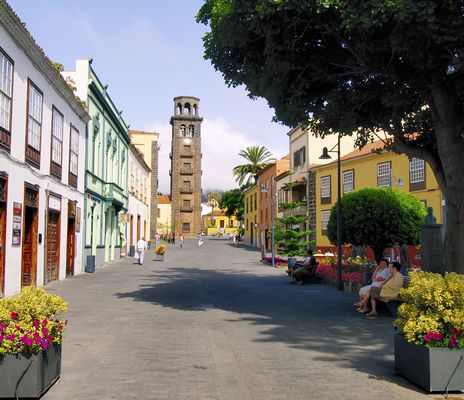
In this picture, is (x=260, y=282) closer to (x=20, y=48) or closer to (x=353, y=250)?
(x=20, y=48)

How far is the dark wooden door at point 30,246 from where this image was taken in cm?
1590

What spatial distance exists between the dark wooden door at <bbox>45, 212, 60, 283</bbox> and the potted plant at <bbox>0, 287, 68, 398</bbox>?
13.0 metres

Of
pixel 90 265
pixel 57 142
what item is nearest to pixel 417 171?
pixel 90 265

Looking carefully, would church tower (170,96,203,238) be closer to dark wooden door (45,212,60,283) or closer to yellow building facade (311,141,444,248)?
yellow building facade (311,141,444,248)

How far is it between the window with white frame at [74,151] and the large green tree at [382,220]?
11.3 meters

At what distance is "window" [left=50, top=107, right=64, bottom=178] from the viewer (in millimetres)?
18130

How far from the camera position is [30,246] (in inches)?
639

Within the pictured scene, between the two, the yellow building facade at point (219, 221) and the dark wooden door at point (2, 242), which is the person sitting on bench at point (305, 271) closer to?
the dark wooden door at point (2, 242)

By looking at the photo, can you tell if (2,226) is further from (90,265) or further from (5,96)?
(90,265)

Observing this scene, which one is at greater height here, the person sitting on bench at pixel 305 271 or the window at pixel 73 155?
the window at pixel 73 155

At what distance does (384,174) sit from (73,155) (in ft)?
73.1

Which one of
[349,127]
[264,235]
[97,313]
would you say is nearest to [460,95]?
[349,127]

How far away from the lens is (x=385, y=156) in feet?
116

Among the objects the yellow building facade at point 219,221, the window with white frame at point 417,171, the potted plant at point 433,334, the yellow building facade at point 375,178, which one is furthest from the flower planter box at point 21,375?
the yellow building facade at point 219,221
